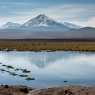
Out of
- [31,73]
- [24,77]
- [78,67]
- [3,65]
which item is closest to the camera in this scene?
[24,77]

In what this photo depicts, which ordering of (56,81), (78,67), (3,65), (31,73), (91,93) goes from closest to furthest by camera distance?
(91,93)
(56,81)
(31,73)
(78,67)
(3,65)

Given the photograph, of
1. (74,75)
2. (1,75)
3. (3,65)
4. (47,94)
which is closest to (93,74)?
(74,75)

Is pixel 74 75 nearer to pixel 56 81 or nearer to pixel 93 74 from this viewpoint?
pixel 93 74

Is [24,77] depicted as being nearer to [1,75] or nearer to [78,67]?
[1,75]

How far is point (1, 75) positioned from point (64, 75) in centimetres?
472

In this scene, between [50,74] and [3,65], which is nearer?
[50,74]

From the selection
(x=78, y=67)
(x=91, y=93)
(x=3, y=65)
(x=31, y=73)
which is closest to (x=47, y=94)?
(x=91, y=93)

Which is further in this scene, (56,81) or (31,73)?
(31,73)

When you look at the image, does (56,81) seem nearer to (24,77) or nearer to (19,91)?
(24,77)

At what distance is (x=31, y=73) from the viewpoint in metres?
31.1

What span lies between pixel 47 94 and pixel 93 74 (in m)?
14.1

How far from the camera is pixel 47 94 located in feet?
51.4

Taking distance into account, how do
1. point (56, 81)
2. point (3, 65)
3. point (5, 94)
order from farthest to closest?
point (3, 65) < point (56, 81) < point (5, 94)

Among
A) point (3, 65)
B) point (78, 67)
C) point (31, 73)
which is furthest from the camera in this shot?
point (3, 65)
